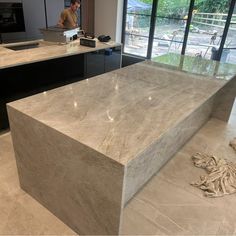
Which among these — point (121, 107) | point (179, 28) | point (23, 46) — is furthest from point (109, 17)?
point (121, 107)

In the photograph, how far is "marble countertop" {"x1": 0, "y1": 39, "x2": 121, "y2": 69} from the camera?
7.88 ft

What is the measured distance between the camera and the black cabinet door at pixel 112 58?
3674 millimetres

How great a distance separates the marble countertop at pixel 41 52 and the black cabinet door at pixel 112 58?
12 centimetres

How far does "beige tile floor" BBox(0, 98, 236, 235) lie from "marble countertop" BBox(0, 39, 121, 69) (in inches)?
38.3

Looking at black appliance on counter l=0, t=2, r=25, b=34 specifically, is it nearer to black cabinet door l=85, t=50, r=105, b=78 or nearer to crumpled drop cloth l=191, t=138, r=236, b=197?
black cabinet door l=85, t=50, r=105, b=78

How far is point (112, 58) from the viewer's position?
3803 millimetres

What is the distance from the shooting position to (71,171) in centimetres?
137

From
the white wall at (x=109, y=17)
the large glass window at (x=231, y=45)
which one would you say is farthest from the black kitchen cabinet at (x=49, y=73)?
the large glass window at (x=231, y=45)

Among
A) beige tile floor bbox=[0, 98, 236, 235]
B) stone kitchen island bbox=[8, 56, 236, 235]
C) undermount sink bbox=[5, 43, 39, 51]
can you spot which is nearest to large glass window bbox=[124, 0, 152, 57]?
undermount sink bbox=[5, 43, 39, 51]

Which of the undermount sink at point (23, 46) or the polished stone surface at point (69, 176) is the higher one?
the undermount sink at point (23, 46)

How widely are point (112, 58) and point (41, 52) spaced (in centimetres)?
132

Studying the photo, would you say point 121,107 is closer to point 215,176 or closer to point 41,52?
point 215,176

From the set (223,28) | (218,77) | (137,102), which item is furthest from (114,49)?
(223,28)

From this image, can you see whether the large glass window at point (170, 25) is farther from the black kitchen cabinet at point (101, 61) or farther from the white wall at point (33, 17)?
the white wall at point (33, 17)
